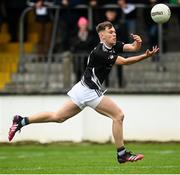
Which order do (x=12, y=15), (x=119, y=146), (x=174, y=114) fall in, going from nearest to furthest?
(x=119, y=146)
(x=174, y=114)
(x=12, y=15)

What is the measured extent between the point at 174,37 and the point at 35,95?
176 inches

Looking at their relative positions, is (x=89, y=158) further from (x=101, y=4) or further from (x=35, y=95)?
(x=101, y=4)

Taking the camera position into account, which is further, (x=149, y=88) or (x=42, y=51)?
(x=42, y=51)

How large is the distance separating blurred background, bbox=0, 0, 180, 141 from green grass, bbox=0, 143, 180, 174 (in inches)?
20.8

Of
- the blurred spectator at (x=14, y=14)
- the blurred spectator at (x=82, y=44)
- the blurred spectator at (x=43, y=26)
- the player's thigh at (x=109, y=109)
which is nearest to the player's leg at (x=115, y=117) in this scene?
the player's thigh at (x=109, y=109)

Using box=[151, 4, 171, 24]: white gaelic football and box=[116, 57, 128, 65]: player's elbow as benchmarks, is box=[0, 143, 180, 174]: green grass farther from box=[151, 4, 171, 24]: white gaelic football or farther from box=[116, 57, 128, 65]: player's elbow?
box=[151, 4, 171, 24]: white gaelic football

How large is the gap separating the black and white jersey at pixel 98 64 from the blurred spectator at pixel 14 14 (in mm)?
11727

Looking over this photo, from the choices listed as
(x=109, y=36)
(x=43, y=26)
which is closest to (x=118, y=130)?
(x=109, y=36)

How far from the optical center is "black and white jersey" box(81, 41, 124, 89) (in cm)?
1634

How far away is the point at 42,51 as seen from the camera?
26.0 m

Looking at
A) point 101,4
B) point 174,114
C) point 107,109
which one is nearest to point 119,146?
point 107,109

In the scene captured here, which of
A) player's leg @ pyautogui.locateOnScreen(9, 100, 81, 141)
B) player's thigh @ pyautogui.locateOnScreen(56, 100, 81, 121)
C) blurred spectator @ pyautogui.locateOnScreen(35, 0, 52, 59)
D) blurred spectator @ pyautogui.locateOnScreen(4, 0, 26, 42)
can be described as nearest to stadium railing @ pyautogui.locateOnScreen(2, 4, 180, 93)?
blurred spectator @ pyautogui.locateOnScreen(35, 0, 52, 59)

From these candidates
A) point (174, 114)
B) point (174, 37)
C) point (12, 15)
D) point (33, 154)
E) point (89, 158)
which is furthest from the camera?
point (12, 15)

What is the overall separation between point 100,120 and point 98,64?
794cm
